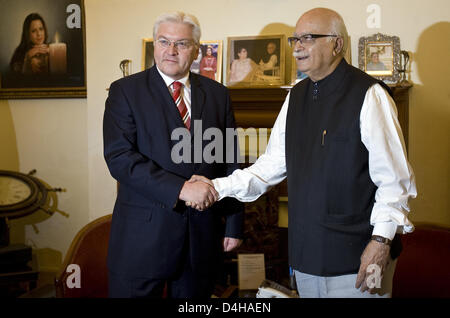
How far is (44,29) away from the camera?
14.3 ft

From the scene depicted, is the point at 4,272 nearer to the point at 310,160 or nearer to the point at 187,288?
the point at 187,288

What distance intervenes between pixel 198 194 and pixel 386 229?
766 mm

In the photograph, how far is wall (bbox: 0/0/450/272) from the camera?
3.12 metres

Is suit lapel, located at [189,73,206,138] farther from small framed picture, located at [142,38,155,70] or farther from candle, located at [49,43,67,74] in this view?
candle, located at [49,43,67,74]

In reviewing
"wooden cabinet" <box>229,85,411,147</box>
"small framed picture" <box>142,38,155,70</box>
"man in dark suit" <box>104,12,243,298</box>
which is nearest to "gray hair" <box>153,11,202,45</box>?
"man in dark suit" <box>104,12,243,298</box>

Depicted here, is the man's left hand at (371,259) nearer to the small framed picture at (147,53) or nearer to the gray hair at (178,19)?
the gray hair at (178,19)

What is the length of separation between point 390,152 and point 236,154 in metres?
0.85

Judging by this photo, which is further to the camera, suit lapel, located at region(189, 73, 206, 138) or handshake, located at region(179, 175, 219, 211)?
suit lapel, located at region(189, 73, 206, 138)

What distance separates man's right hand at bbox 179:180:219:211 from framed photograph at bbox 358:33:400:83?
173 cm

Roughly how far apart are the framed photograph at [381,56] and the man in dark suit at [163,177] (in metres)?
1.48

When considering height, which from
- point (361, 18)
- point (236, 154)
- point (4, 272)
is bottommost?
point (4, 272)

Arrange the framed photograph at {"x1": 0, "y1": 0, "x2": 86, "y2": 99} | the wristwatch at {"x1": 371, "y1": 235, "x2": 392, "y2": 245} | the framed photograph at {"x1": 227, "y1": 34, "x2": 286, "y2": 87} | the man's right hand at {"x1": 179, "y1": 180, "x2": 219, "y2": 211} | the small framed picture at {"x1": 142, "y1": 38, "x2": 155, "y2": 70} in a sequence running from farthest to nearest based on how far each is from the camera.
Result: the framed photograph at {"x1": 0, "y1": 0, "x2": 86, "y2": 99} → the small framed picture at {"x1": 142, "y1": 38, "x2": 155, "y2": 70} → the framed photograph at {"x1": 227, "y1": 34, "x2": 286, "y2": 87} → the man's right hand at {"x1": 179, "y1": 180, "x2": 219, "y2": 211} → the wristwatch at {"x1": 371, "y1": 235, "x2": 392, "y2": 245}

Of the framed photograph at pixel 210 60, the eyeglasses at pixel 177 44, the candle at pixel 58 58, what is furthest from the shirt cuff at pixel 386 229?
the candle at pixel 58 58
